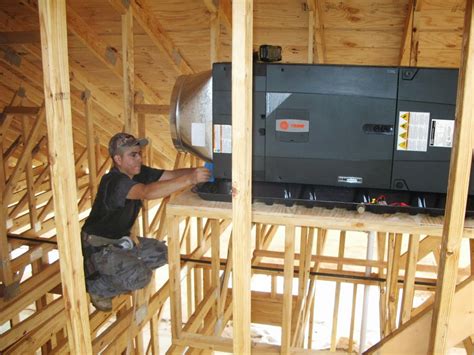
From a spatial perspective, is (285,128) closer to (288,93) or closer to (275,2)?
(288,93)

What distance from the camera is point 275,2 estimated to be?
2.84m

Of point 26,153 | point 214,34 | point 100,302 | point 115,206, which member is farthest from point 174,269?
point 26,153

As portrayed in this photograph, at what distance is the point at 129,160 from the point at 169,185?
2.13 feet

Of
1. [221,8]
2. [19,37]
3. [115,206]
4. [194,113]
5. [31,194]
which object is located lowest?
[31,194]

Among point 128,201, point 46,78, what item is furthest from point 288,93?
point 128,201

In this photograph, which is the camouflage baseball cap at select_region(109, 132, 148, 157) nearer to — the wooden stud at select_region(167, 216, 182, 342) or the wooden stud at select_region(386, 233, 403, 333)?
the wooden stud at select_region(167, 216, 182, 342)

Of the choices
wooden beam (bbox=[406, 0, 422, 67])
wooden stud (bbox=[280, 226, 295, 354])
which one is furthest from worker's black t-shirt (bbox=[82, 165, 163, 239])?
wooden beam (bbox=[406, 0, 422, 67])

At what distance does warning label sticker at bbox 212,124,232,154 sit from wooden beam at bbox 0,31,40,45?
6.45ft

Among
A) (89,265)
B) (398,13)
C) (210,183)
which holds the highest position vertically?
(398,13)

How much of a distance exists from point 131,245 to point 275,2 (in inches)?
74.1

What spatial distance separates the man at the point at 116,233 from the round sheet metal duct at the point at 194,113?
0.75 m

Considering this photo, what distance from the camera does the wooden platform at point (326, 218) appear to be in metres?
1.33

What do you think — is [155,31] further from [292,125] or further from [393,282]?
[393,282]

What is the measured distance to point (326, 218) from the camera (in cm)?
138
